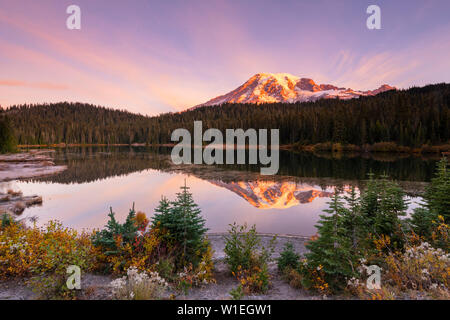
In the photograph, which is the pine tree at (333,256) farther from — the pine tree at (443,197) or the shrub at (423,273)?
the pine tree at (443,197)

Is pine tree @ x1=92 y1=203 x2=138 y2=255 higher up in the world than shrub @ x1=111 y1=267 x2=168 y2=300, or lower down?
higher up

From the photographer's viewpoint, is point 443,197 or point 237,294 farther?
point 443,197

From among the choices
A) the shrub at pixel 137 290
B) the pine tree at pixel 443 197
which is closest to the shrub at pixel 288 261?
the shrub at pixel 137 290

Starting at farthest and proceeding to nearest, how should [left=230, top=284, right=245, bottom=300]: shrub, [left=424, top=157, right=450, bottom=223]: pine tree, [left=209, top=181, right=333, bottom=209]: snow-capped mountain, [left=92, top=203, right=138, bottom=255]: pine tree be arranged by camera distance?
1. [left=209, top=181, right=333, bottom=209]: snow-capped mountain
2. [left=424, top=157, right=450, bottom=223]: pine tree
3. [left=92, top=203, right=138, bottom=255]: pine tree
4. [left=230, top=284, right=245, bottom=300]: shrub

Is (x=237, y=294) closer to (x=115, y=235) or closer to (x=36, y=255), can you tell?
(x=115, y=235)

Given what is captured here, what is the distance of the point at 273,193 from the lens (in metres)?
25.3

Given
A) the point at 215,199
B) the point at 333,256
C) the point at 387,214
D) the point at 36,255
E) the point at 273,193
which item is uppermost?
the point at 387,214

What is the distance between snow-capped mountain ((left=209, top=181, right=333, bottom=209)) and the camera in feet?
69.8

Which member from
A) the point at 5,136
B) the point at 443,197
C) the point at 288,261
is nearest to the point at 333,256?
the point at 288,261

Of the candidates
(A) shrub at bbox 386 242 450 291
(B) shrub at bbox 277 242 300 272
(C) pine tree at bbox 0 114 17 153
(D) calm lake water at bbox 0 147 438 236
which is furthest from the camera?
(C) pine tree at bbox 0 114 17 153

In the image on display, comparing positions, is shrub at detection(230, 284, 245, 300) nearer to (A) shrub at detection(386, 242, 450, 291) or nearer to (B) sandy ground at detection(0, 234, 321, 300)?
(B) sandy ground at detection(0, 234, 321, 300)

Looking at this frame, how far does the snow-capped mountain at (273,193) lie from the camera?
21281 millimetres

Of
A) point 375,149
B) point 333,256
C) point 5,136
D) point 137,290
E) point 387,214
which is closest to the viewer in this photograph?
Answer: point 137,290

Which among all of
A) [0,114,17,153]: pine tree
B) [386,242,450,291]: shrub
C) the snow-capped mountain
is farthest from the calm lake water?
[0,114,17,153]: pine tree
